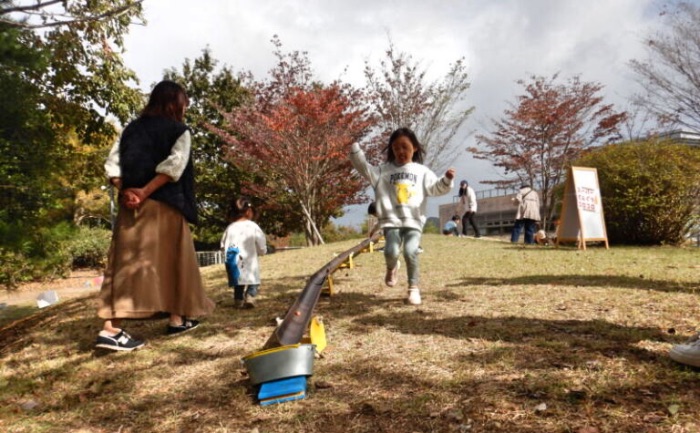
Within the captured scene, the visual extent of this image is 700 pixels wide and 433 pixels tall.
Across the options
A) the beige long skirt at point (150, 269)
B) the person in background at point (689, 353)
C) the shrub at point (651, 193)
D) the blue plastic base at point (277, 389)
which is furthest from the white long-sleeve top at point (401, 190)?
the shrub at point (651, 193)

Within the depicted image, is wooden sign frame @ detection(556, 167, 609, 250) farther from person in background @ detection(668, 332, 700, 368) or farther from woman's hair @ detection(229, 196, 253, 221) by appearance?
person in background @ detection(668, 332, 700, 368)

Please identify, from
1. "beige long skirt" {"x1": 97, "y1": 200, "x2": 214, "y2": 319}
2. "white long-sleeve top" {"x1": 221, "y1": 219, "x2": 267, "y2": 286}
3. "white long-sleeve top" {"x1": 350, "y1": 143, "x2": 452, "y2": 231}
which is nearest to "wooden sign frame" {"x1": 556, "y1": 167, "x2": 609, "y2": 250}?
"white long-sleeve top" {"x1": 350, "y1": 143, "x2": 452, "y2": 231}

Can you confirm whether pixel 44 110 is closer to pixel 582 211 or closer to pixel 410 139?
pixel 410 139

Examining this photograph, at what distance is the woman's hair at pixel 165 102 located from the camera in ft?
11.0

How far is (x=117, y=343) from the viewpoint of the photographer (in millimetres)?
3227

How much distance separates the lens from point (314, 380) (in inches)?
97.5

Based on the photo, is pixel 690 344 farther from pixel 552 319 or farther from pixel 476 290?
pixel 476 290

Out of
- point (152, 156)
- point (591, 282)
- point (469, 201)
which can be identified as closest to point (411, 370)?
point (152, 156)

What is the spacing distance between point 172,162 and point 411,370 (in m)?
2.22

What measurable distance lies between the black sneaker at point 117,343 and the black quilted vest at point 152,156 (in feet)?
3.31

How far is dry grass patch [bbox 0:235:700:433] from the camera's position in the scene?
1934 millimetres

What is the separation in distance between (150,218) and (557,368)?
286cm

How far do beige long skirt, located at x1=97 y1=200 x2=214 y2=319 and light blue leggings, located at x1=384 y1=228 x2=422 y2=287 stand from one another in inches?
76.1

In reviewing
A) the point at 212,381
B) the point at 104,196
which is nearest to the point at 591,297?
the point at 212,381
